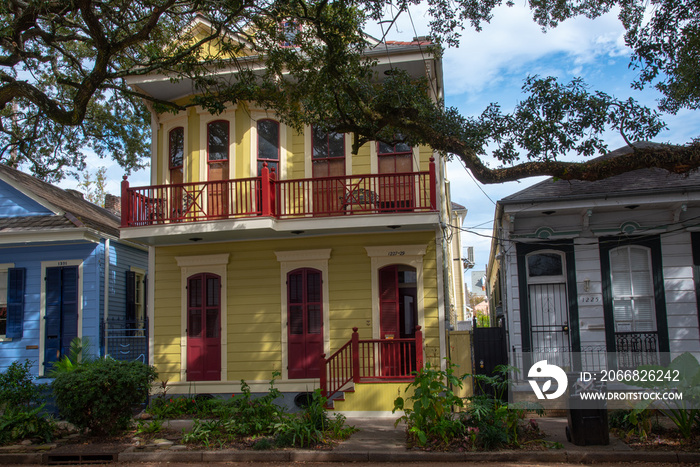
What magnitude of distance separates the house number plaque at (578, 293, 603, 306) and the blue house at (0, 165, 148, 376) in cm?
980

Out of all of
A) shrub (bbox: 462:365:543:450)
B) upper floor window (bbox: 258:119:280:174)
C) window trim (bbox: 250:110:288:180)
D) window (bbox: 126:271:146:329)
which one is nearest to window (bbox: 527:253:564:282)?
shrub (bbox: 462:365:543:450)

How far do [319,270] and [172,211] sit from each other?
3539mm

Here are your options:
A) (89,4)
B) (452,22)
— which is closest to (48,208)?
(89,4)

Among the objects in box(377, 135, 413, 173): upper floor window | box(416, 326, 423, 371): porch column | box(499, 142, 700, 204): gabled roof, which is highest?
box(377, 135, 413, 173): upper floor window

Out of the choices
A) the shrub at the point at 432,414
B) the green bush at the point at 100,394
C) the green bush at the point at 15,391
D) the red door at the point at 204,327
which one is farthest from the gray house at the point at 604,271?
the green bush at the point at 15,391

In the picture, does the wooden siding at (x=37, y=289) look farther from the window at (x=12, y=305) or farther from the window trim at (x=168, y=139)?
the window trim at (x=168, y=139)

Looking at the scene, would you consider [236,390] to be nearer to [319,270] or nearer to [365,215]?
[319,270]

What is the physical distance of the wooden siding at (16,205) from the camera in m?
15.0

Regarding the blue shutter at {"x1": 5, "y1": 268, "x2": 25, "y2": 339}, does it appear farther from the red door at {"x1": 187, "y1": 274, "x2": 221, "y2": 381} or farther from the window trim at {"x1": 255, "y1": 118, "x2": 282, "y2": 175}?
the window trim at {"x1": 255, "y1": 118, "x2": 282, "y2": 175}

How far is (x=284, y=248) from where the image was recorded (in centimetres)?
1353

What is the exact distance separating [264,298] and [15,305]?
6201mm

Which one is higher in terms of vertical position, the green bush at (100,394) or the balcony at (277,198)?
the balcony at (277,198)

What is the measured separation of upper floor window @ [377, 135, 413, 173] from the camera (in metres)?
13.5

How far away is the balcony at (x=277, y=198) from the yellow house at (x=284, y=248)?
0.04 m
